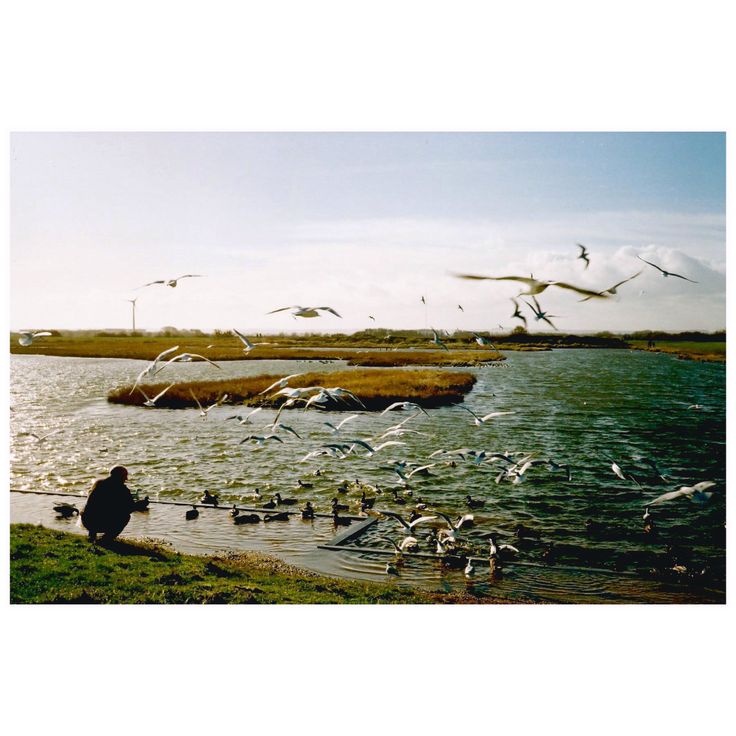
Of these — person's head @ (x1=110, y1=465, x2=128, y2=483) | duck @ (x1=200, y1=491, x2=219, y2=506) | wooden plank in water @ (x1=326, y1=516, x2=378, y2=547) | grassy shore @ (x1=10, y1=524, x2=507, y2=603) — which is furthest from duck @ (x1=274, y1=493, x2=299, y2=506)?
person's head @ (x1=110, y1=465, x2=128, y2=483)

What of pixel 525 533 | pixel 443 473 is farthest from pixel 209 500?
pixel 525 533

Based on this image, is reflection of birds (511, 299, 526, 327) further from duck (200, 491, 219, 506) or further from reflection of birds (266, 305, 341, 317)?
duck (200, 491, 219, 506)

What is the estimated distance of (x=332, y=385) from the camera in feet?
79.9

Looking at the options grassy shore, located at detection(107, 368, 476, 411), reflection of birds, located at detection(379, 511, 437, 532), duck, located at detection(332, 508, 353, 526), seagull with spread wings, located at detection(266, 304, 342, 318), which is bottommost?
duck, located at detection(332, 508, 353, 526)

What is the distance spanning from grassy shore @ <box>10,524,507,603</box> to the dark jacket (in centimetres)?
35

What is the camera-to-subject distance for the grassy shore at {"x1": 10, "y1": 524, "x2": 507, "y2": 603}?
825 centimetres

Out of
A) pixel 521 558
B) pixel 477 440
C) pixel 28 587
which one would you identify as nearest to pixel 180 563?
pixel 28 587

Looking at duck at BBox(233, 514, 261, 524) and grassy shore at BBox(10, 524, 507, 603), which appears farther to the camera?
duck at BBox(233, 514, 261, 524)

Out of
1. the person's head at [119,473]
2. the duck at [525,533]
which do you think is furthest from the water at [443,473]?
the person's head at [119,473]

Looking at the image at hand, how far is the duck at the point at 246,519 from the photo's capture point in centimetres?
1190

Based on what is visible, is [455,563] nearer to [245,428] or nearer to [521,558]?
[521,558]

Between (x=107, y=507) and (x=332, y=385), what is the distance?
1473 cm

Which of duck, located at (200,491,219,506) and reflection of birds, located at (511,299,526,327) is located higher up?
reflection of birds, located at (511,299,526,327)

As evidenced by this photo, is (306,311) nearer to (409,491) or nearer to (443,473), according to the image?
(409,491)
